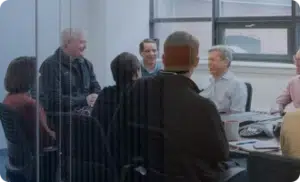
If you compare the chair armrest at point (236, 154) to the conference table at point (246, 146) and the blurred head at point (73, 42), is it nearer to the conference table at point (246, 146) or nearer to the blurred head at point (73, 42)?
the conference table at point (246, 146)

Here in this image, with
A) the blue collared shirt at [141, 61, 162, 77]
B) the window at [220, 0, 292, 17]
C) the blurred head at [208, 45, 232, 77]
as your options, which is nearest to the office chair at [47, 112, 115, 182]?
the blue collared shirt at [141, 61, 162, 77]

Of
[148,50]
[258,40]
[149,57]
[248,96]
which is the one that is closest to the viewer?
[149,57]

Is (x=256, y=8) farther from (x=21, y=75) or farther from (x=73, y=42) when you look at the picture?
(x=21, y=75)

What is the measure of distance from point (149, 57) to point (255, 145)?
0.92m

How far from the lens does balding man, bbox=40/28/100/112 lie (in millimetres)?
2645

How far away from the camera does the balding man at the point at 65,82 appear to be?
104 inches

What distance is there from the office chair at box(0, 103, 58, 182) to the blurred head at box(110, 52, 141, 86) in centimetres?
55

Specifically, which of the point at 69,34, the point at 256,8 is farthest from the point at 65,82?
the point at 256,8

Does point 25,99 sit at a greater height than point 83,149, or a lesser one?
greater

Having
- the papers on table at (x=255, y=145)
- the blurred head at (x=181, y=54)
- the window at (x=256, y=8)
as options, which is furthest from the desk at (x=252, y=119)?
the window at (x=256, y=8)

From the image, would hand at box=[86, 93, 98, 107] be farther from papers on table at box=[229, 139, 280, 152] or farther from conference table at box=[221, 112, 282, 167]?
papers on table at box=[229, 139, 280, 152]

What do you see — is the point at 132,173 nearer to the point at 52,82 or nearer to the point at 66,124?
the point at 66,124

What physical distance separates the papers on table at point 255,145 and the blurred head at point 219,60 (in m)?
1.01

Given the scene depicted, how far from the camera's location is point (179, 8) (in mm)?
3281
